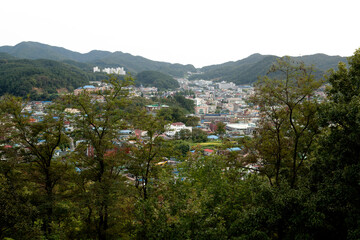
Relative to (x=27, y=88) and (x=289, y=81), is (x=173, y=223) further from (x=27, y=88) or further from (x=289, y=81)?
(x=27, y=88)

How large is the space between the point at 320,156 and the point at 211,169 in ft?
8.05

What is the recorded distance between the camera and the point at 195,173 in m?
6.13

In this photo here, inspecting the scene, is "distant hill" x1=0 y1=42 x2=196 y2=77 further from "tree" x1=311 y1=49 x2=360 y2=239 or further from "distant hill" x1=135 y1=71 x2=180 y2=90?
"tree" x1=311 y1=49 x2=360 y2=239

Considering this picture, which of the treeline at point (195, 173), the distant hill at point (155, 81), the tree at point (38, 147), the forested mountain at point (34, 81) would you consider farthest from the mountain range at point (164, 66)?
the tree at point (38, 147)

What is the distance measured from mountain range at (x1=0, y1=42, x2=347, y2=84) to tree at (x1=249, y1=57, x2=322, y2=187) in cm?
7582

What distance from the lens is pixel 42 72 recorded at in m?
51.2

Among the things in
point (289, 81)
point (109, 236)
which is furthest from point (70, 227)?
point (289, 81)

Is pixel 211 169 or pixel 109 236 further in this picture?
pixel 211 169

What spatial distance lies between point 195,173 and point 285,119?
253 centimetres

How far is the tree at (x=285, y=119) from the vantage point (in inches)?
184

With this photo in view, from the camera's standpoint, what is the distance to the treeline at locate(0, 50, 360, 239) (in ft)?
11.2

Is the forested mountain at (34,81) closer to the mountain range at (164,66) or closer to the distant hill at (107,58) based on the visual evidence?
the mountain range at (164,66)

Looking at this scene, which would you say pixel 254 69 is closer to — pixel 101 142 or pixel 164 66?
pixel 164 66

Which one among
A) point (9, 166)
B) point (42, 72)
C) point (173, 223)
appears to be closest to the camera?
point (173, 223)
